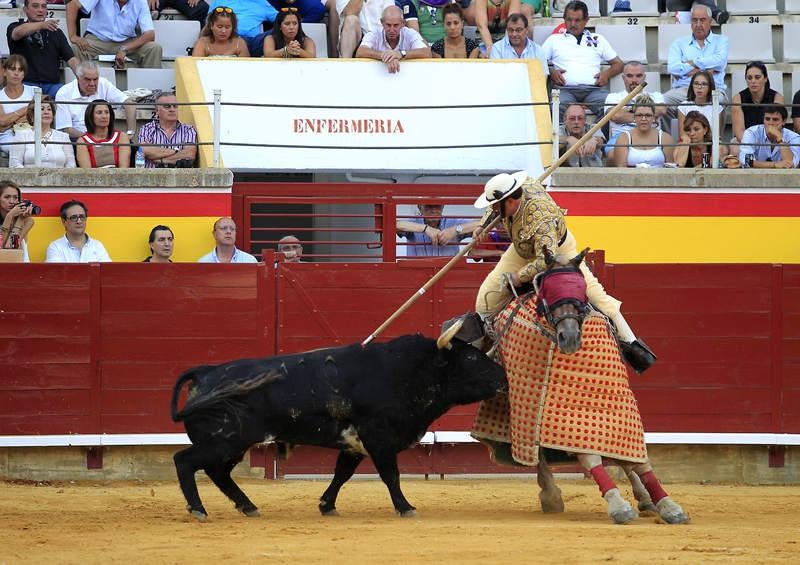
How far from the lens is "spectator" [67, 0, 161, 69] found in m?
→ 12.2

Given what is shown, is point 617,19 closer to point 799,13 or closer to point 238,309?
point 799,13

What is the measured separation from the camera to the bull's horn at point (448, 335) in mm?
6945

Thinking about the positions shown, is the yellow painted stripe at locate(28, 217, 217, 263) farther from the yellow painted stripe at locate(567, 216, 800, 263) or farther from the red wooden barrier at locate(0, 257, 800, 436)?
the yellow painted stripe at locate(567, 216, 800, 263)

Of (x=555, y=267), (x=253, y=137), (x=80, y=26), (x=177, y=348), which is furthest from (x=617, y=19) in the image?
(x=555, y=267)

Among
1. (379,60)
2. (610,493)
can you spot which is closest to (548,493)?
(610,493)

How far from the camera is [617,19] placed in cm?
1356

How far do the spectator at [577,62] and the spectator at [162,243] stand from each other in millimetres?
3791

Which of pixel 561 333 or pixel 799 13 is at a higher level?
pixel 799 13

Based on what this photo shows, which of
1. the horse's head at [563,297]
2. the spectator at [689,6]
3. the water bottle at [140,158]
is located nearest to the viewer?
the horse's head at [563,297]

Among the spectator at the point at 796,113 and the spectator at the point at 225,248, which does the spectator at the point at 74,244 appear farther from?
the spectator at the point at 796,113

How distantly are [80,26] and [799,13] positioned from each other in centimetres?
664

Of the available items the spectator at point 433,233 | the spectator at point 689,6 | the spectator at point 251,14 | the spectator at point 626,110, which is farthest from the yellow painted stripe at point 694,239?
the spectator at point 251,14

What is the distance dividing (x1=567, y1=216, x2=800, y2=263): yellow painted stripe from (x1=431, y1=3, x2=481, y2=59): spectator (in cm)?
197

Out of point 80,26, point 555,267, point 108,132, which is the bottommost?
point 555,267
